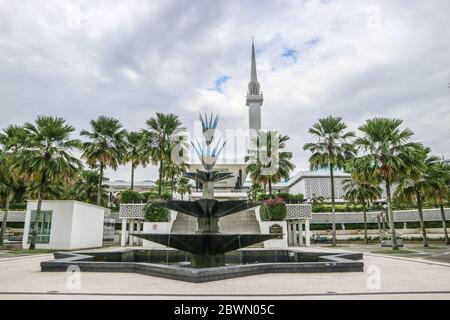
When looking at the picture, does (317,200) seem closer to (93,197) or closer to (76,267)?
(93,197)

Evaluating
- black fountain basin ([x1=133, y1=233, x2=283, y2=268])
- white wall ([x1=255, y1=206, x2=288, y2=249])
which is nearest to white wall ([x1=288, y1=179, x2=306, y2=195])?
white wall ([x1=255, y1=206, x2=288, y2=249])

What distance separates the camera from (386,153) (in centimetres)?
2317

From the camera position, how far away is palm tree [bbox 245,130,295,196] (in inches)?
1329

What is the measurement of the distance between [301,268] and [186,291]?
17.1 ft

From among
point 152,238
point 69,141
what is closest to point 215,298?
point 152,238

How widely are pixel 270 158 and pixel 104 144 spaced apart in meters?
17.9

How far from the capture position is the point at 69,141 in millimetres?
23938

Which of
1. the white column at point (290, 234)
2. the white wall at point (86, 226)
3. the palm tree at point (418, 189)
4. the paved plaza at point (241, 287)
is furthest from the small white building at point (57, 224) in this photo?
the palm tree at point (418, 189)

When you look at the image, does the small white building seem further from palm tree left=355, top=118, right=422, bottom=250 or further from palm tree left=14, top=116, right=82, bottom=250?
palm tree left=355, top=118, right=422, bottom=250

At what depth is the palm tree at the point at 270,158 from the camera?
33.8 m

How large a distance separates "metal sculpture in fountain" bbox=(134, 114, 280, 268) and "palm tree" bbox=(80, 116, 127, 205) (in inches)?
855

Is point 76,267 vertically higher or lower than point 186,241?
lower

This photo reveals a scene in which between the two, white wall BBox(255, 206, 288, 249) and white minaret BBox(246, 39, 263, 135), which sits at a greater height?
white minaret BBox(246, 39, 263, 135)

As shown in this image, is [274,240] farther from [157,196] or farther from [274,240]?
[157,196]
